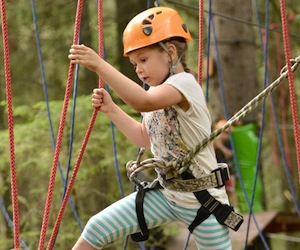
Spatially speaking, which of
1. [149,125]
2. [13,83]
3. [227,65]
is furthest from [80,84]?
[149,125]

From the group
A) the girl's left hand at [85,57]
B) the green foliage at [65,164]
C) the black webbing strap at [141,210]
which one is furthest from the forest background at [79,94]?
the girl's left hand at [85,57]

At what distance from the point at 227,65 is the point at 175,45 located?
14.4ft

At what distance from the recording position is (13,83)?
752cm

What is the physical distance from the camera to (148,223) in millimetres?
2367

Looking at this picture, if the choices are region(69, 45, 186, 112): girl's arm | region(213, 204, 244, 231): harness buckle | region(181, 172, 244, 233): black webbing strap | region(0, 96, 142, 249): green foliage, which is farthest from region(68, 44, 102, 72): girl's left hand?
region(0, 96, 142, 249): green foliage

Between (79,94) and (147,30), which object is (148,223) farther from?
(79,94)

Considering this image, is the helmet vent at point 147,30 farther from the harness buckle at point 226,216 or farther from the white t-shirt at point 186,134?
the harness buckle at point 226,216

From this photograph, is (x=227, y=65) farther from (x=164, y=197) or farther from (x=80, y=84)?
(x=164, y=197)

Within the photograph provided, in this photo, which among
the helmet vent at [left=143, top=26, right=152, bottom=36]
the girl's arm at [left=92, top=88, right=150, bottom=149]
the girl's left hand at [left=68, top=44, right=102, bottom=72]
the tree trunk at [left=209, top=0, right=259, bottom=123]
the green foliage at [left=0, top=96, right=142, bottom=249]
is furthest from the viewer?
the tree trunk at [left=209, top=0, right=259, bottom=123]

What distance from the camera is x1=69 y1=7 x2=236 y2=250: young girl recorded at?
7.52 ft

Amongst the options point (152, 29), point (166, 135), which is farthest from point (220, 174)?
point (152, 29)

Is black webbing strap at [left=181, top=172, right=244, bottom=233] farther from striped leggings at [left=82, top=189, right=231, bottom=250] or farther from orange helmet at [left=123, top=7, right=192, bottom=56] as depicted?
orange helmet at [left=123, top=7, right=192, bottom=56]

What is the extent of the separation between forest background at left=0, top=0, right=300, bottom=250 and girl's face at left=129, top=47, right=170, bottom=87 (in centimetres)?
170

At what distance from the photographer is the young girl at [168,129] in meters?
2.29
